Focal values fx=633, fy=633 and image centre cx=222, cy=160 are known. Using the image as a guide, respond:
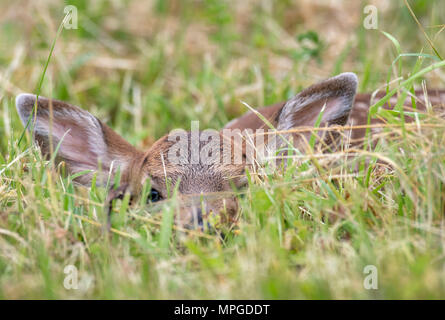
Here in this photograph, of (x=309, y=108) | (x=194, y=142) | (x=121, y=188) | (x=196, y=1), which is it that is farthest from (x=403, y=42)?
(x=121, y=188)

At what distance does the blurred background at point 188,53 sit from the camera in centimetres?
529

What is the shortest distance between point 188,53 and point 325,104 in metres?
3.20

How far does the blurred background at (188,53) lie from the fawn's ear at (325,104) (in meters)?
1.20

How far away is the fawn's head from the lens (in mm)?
3357

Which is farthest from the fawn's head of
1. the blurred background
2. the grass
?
the blurred background

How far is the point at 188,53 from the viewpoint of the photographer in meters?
6.50

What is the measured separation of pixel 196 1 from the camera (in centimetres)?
725

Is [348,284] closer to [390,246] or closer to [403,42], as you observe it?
[390,246]
